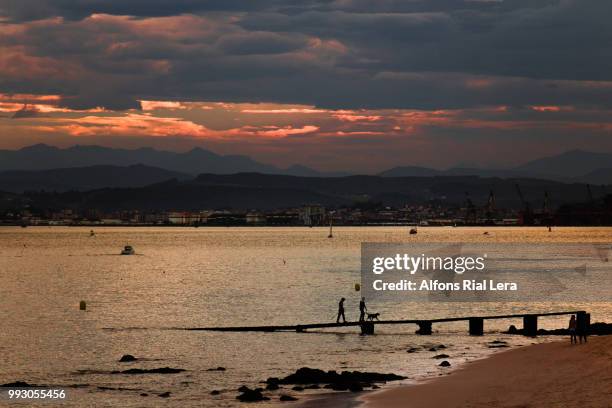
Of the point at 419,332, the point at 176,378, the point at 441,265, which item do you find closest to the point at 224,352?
the point at 176,378

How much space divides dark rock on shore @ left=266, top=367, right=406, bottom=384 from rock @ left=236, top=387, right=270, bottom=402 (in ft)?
11.7

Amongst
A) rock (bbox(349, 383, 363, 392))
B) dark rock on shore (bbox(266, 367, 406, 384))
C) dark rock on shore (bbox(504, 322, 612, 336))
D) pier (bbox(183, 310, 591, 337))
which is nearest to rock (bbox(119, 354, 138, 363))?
pier (bbox(183, 310, 591, 337))

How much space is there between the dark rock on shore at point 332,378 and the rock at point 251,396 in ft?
11.7

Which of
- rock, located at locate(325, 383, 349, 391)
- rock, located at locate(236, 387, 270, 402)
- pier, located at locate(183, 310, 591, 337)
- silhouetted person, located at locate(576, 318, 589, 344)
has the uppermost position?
silhouetted person, located at locate(576, 318, 589, 344)

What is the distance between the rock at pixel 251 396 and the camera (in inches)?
1618

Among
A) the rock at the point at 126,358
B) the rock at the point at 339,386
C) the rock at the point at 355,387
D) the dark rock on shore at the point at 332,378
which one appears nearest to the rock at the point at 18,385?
the rock at the point at 126,358

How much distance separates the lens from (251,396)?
4134cm

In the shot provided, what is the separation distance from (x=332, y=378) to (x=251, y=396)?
511 cm

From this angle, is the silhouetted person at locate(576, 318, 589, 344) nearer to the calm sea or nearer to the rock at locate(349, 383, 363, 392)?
the calm sea

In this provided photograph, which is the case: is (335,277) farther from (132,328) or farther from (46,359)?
(46,359)

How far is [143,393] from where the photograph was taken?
43.8 m

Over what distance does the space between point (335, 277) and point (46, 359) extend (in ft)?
286

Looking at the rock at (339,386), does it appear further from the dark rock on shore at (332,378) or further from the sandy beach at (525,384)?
the sandy beach at (525,384)

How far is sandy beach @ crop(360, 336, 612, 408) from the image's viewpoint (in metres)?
35.2
